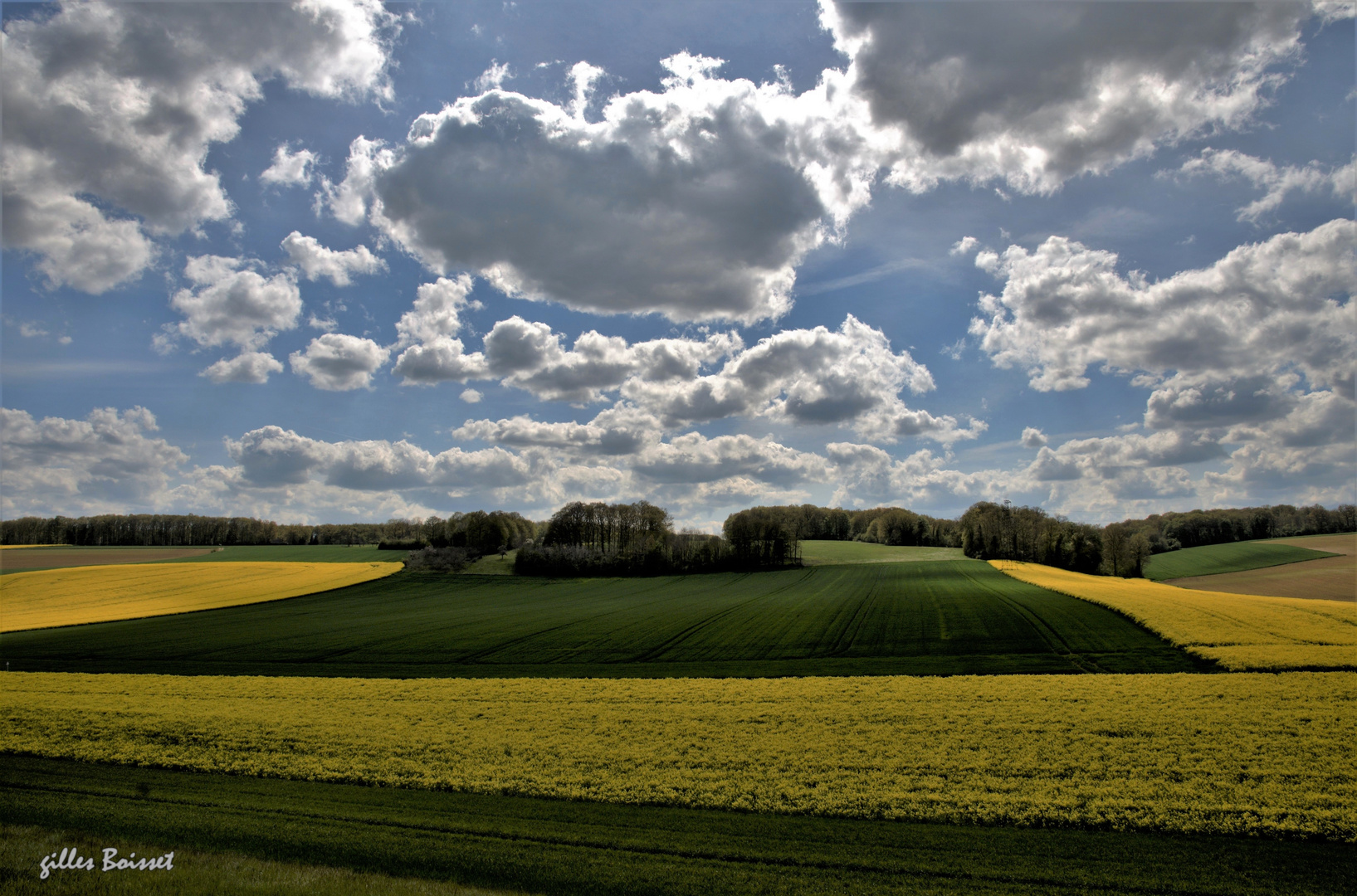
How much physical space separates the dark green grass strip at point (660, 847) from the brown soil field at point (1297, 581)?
177 ft

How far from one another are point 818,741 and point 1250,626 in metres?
26.2

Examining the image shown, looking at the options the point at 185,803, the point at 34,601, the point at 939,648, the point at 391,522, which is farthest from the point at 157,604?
the point at 391,522

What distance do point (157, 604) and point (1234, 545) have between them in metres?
140

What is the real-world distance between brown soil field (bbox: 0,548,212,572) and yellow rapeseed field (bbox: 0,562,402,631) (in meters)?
11.4

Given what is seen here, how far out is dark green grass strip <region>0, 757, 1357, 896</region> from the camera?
10469 millimetres

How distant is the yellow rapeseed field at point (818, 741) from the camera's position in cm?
1295

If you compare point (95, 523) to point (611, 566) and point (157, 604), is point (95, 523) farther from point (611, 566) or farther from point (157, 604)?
point (611, 566)

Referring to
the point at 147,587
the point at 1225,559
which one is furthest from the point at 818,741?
the point at 1225,559

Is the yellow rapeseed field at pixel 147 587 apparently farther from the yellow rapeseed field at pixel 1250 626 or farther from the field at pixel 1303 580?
the field at pixel 1303 580

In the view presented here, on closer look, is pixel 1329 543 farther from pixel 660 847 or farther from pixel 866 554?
pixel 660 847

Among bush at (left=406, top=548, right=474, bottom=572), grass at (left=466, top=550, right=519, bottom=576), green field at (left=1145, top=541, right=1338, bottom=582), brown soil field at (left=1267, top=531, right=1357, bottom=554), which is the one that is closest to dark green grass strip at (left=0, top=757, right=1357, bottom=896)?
grass at (left=466, top=550, right=519, bottom=576)

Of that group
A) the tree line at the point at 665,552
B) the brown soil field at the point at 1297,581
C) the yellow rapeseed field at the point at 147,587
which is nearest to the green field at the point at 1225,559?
the brown soil field at the point at 1297,581

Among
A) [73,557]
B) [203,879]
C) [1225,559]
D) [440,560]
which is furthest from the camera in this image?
[1225,559]

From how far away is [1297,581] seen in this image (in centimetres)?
6281
